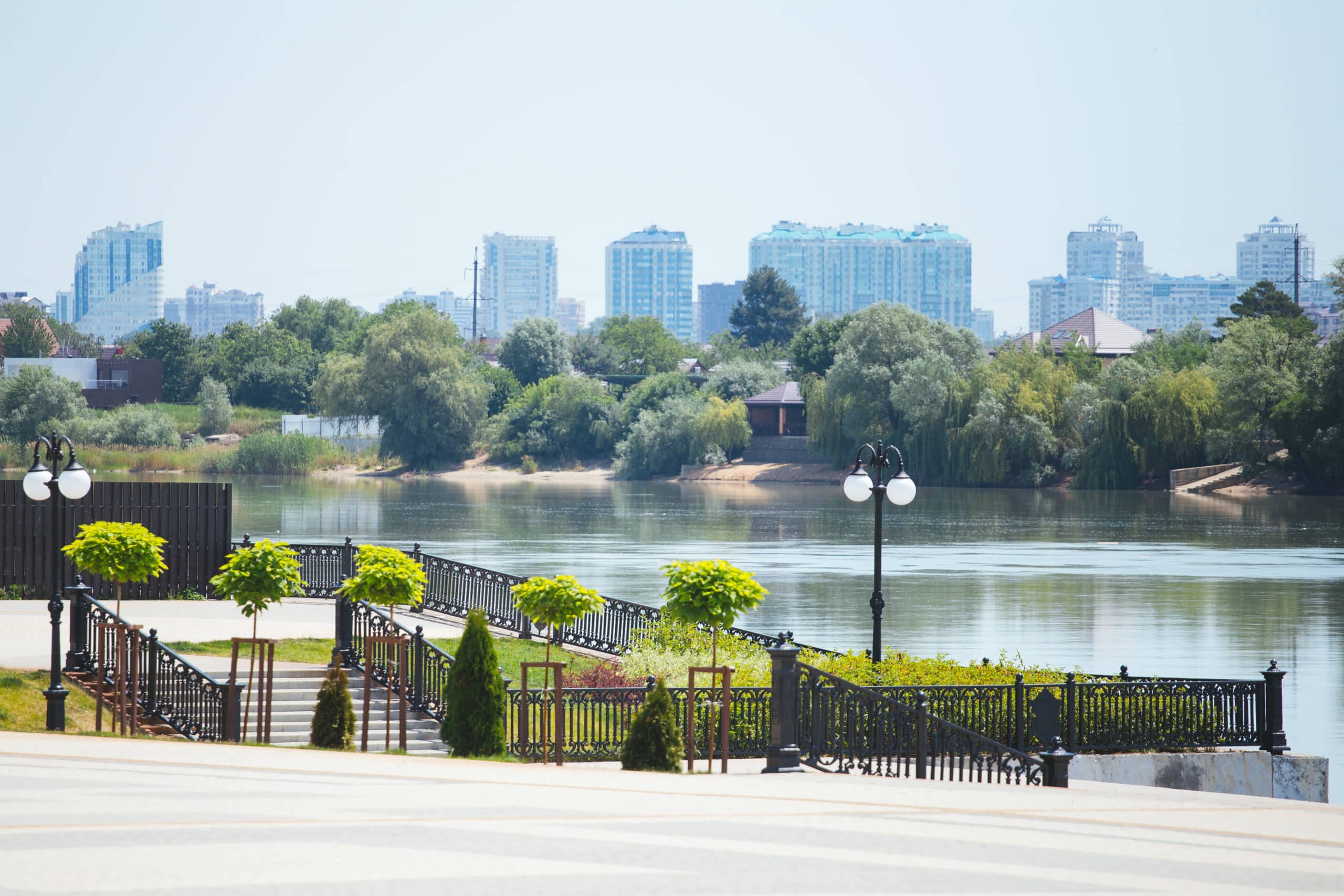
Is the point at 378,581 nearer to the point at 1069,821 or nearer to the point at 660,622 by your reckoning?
the point at 660,622

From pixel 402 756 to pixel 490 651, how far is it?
1266 mm

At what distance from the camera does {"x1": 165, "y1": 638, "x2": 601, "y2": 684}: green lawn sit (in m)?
18.8

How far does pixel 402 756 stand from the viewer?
543 inches

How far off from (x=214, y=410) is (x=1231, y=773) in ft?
335

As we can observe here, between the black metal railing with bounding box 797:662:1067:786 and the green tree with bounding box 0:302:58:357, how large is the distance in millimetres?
131757

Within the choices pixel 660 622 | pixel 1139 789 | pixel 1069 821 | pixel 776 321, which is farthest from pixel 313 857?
pixel 776 321

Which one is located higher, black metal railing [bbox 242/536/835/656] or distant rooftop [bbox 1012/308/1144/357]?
distant rooftop [bbox 1012/308/1144/357]

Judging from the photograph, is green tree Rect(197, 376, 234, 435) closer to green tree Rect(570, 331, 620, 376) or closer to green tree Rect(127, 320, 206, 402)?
green tree Rect(127, 320, 206, 402)

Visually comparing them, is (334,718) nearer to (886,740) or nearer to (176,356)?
(886,740)

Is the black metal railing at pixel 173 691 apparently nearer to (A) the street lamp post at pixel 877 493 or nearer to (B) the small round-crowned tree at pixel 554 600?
(B) the small round-crowned tree at pixel 554 600

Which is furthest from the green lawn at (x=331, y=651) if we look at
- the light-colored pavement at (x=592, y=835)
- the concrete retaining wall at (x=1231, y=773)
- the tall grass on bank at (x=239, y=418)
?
the tall grass on bank at (x=239, y=418)

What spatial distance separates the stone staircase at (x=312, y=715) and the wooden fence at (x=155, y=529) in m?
7.58

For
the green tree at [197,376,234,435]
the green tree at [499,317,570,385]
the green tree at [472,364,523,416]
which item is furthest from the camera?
the green tree at [499,317,570,385]

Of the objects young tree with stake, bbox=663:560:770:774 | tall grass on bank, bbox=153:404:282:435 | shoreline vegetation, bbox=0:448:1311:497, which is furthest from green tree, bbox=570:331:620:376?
young tree with stake, bbox=663:560:770:774
